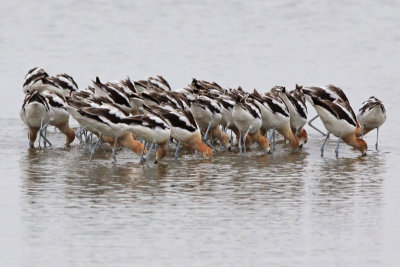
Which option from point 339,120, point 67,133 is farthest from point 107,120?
point 339,120

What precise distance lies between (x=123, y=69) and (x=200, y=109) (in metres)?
10.8

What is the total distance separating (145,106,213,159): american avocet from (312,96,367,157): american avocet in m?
2.17

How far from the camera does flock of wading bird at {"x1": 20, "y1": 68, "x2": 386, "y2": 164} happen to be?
16.5 m

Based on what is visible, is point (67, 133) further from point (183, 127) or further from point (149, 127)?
point (149, 127)

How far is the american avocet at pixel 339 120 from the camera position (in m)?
17.6

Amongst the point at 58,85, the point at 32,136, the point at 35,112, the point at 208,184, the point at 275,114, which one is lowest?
the point at 208,184

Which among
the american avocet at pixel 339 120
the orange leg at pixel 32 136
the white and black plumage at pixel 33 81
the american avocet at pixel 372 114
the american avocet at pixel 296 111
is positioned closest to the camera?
the american avocet at pixel 339 120

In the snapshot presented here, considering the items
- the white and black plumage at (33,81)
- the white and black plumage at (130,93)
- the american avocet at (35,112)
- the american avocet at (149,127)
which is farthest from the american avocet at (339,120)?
the white and black plumage at (33,81)

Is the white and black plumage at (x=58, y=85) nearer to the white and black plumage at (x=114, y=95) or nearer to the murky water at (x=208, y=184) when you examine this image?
the murky water at (x=208, y=184)

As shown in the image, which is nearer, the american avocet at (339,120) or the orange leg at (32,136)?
the american avocet at (339,120)

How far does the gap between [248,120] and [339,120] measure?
1.65 metres

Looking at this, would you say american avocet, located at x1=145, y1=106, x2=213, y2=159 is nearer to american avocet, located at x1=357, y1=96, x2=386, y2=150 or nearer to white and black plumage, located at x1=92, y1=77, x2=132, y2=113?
white and black plumage, located at x1=92, y1=77, x2=132, y2=113

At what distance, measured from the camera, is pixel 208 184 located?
46.7 feet

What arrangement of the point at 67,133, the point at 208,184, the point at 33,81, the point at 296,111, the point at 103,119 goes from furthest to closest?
1. the point at 33,81
2. the point at 296,111
3. the point at 67,133
4. the point at 103,119
5. the point at 208,184
